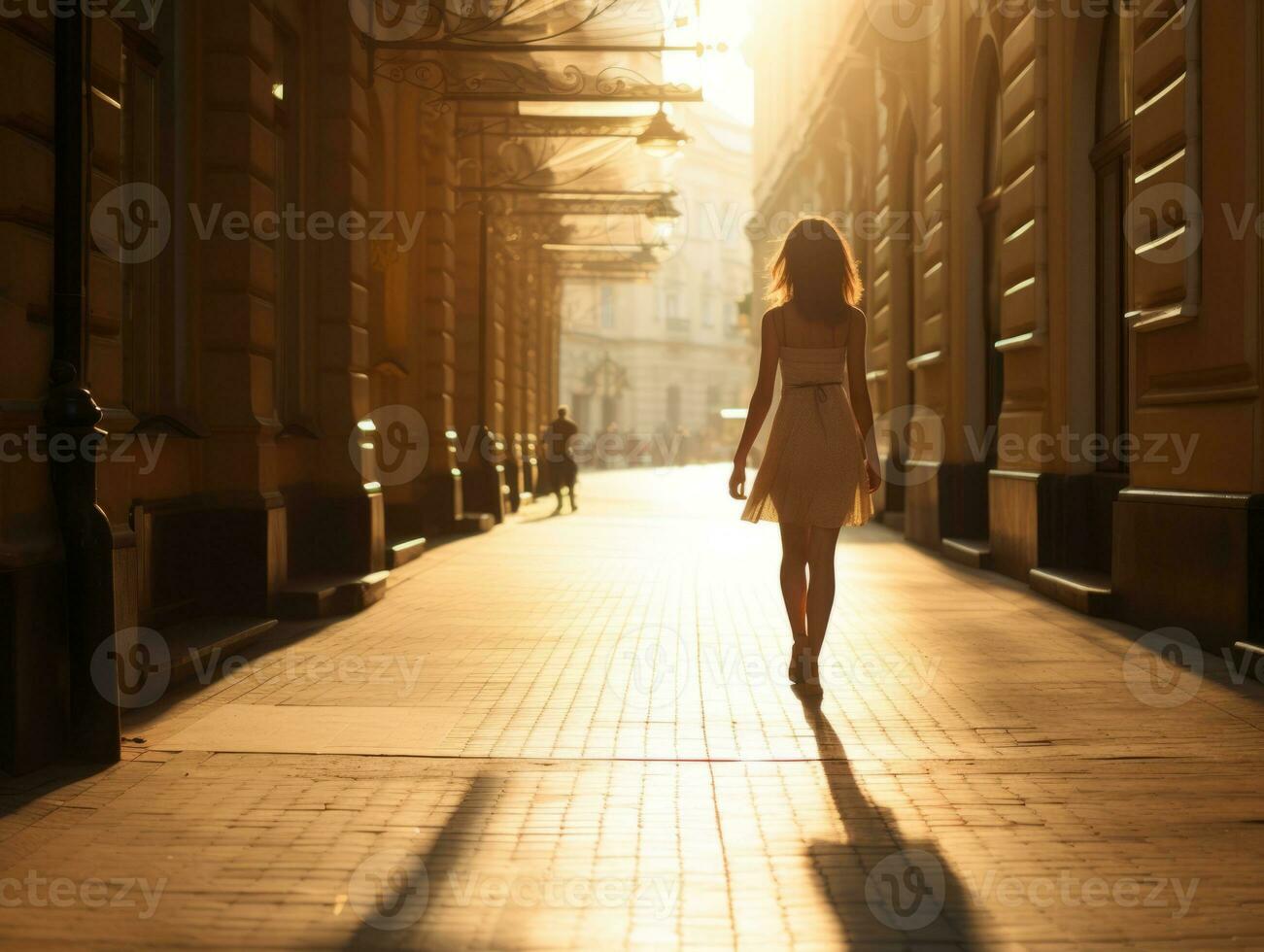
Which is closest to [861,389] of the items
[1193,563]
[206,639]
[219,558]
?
[1193,563]

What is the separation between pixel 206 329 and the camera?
8641 millimetres

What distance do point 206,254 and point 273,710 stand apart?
3574mm

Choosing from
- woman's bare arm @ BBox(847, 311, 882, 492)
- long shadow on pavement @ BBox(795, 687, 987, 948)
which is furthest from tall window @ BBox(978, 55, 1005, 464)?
long shadow on pavement @ BBox(795, 687, 987, 948)

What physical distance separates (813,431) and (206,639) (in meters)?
3.20

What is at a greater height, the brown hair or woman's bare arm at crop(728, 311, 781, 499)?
the brown hair

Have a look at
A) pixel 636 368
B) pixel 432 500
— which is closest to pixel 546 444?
pixel 432 500

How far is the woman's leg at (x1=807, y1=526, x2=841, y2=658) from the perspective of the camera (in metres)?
6.42

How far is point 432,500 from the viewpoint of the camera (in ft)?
54.0

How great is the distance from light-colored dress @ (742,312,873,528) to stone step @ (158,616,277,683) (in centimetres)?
263

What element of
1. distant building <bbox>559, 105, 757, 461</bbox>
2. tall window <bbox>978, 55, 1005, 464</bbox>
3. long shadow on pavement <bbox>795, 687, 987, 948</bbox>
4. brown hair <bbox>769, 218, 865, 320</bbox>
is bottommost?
long shadow on pavement <bbox>795, 687, 987, 948</bbox>

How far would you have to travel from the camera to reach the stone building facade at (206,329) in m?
5.17

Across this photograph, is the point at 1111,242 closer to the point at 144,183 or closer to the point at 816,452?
the point at 816,452

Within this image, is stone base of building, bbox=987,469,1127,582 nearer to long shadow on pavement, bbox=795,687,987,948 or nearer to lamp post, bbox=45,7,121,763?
long shadow on pavement, bbox=795,687,987,948

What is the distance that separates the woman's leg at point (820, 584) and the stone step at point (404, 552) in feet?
22.0
